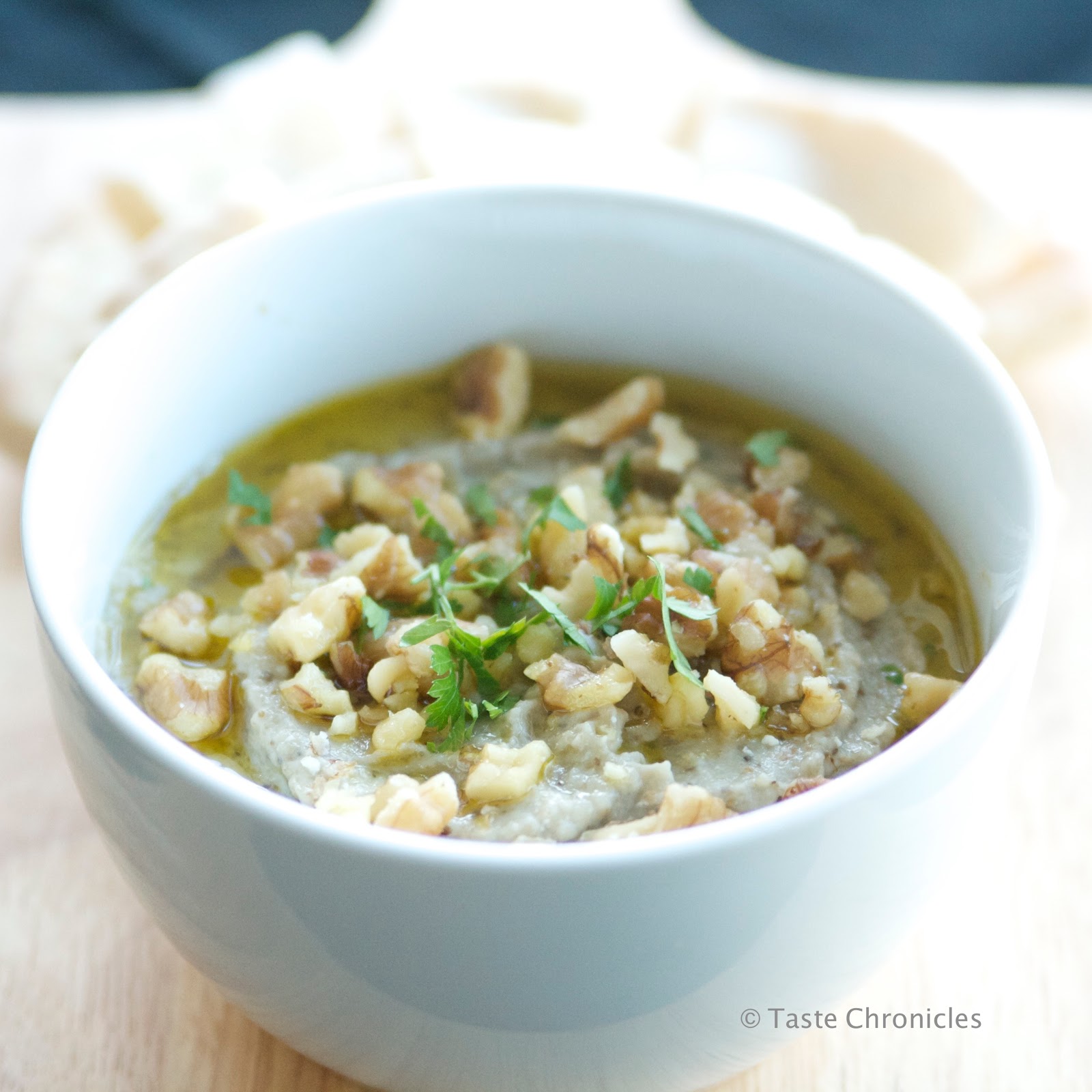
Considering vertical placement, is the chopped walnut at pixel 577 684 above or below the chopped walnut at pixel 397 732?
above

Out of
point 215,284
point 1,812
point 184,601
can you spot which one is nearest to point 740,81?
point 215,284

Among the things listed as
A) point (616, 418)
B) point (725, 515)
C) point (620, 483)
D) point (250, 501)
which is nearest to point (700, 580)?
point (725, 515)

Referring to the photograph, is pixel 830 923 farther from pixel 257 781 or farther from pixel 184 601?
pixel 184 601

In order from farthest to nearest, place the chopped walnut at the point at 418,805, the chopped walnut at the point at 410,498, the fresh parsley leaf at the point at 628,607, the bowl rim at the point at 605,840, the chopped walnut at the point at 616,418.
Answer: the chopped walnut at the point at 616,418, the chopped walnut at the point at 410,498, the fresh parsley leaf at the point at 628,607, the chopped walnut at the point at 418,805, the bowl rim at the point at 605,840

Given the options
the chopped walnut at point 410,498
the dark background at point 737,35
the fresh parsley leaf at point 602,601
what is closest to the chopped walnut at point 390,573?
the chopped walnut at point 410,498

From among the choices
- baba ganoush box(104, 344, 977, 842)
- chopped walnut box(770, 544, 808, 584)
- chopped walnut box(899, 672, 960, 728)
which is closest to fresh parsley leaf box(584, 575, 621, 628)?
baba ganoush box(104, 344, 977, 842)

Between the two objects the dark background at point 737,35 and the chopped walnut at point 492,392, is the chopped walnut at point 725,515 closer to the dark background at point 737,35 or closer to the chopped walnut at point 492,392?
the chopped walnut at point 492,392

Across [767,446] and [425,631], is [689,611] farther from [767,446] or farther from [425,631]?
[767,446]
